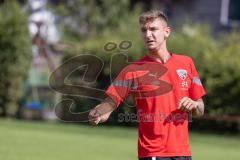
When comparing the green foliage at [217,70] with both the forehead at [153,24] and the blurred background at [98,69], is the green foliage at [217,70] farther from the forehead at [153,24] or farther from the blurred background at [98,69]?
the forehead at [153,24]

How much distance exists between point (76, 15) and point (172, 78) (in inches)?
→ 1315

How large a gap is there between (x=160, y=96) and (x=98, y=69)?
1901cm

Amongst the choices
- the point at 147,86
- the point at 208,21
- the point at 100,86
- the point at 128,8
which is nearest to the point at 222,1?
the point at 208,21

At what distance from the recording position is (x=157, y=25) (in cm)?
653

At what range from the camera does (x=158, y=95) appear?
6.52 metres

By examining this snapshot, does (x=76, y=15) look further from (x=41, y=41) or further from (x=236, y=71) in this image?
(x=236, y=71)

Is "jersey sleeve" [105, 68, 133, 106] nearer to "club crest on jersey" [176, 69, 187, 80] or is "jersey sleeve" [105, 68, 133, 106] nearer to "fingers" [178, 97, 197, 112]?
"club crest on jersey" [176, 69, 187, 80]

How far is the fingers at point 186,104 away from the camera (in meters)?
6.22

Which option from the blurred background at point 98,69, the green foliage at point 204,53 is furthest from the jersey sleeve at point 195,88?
the green foliage at point 204,53

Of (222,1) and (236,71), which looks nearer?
(236,71)

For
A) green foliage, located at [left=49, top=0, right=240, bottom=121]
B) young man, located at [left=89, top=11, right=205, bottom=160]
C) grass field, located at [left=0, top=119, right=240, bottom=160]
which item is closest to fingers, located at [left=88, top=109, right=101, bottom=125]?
young man, located at [left=89, top=11, right=205, bottom=160]

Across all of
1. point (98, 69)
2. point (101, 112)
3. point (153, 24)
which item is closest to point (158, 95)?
point (101, 112)

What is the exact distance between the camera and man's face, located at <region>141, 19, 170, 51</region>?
6.47 m

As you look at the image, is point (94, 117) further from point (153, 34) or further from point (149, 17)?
point (149, 17)
